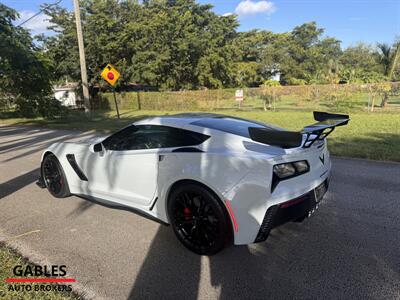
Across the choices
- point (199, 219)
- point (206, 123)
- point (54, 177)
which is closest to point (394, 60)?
point (206, 123)

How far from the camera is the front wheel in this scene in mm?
2637

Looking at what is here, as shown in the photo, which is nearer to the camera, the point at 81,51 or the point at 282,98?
the point at 81,51

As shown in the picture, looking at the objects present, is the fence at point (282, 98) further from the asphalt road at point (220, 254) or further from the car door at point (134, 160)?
the car door at point (134, 160)

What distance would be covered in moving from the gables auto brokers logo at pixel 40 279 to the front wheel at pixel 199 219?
1.11 m

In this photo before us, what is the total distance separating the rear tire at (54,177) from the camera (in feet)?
14.1

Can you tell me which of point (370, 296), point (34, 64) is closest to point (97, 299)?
point (370, 296)

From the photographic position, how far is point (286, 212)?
2545mm

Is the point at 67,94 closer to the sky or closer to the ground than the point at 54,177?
closer to the sky

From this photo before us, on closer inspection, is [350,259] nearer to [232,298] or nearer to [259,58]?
[232,298]

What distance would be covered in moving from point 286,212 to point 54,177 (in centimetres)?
362

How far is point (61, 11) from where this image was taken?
3170 cm

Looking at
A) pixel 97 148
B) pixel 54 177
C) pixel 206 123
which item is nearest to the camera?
pixel 206 123

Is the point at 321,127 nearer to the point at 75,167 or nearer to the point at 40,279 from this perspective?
the point at 40,279

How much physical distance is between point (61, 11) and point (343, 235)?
37.0 meters
